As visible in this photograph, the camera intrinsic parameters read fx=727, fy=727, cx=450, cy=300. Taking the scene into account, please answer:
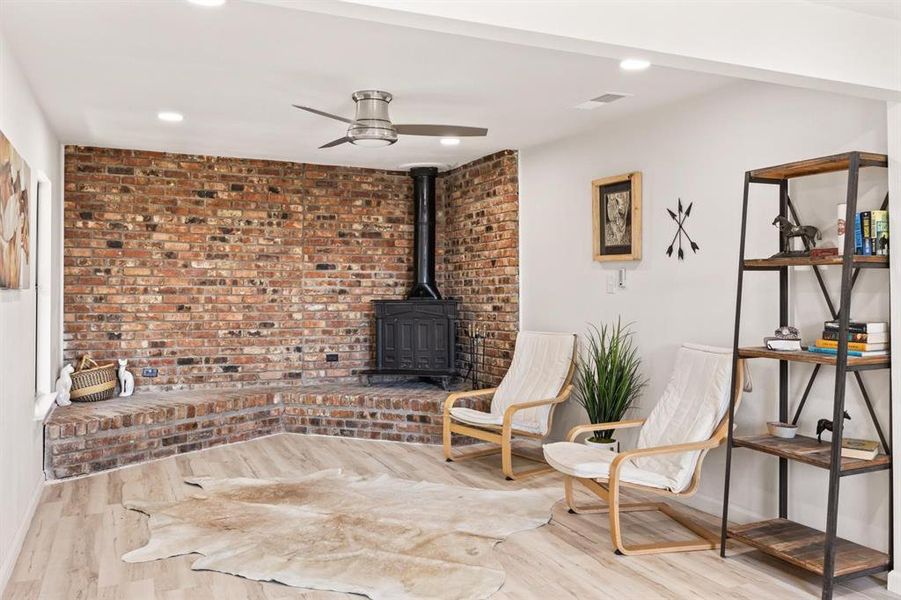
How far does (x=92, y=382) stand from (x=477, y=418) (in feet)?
10.1

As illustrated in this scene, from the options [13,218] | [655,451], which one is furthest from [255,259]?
[655,451]

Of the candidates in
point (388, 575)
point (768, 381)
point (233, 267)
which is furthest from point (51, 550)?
point (768, 381)

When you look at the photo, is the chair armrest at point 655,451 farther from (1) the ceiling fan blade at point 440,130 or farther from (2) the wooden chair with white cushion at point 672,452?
(1) the ceiling fan blade at point 440,130

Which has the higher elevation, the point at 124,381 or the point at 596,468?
the point at 124,381

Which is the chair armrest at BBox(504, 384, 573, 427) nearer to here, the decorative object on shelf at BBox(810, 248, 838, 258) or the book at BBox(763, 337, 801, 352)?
the book at BBox(763, 337, 801, 352)

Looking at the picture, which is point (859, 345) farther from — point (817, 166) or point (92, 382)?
point (92, 382)

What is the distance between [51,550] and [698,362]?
138 inches

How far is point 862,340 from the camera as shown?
3105 millimetres

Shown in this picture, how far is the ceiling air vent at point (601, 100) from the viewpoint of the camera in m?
4.34

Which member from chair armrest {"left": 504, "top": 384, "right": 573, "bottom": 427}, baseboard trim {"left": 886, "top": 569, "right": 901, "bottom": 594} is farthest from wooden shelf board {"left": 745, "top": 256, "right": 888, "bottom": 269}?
chair armrest {"left": 504, "top": 384, "right": 573, "bottom": 427}

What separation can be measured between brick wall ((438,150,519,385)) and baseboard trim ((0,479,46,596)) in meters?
3.50

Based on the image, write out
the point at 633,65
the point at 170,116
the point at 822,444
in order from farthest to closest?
the point at 170,116 < the point at 633,65 < the point at 822,444

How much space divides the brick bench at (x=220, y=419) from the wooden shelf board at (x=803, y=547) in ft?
9.15

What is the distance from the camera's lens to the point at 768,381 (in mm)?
3842
